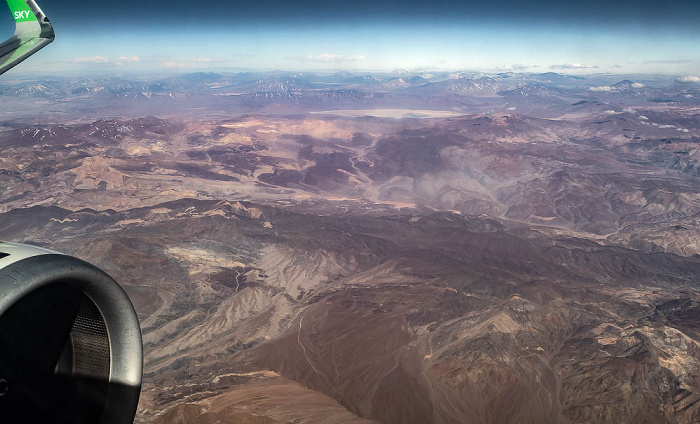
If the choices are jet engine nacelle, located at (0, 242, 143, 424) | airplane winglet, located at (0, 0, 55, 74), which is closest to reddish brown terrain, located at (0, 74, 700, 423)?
airplane winglet, located at (0, 0, 55, 74)

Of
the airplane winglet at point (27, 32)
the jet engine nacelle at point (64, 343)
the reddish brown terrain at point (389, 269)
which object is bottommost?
the reddish brown terrain at point (389, 269)

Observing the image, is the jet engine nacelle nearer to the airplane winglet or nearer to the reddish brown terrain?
the airplane winglet

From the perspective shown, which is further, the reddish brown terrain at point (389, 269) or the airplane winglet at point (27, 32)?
the reddish brown terrain at point (389, 269)

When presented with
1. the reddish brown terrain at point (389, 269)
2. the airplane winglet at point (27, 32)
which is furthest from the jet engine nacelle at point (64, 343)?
the reddish brown terrain at point (389, 269)

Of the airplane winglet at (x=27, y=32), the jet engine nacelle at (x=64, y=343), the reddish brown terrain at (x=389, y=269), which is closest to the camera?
the jet engine nacelle at (x=64, y=343)

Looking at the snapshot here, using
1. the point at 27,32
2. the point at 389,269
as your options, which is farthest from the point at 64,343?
the point at 389,269

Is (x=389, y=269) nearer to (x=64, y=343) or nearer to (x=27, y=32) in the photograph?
(x=27, y=32)

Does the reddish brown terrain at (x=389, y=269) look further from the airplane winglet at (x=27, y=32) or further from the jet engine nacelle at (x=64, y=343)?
the jet engine nacelle at (x=64, y=343)

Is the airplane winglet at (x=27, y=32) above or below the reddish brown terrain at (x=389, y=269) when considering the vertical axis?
above
